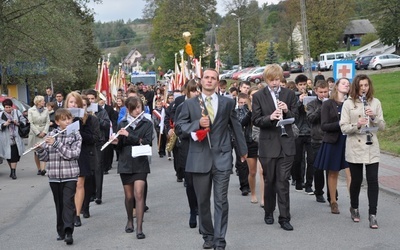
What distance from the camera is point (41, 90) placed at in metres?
44.9

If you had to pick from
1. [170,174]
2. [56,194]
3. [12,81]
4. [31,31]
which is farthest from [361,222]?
[12,81]

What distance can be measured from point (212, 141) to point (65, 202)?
2000 mm

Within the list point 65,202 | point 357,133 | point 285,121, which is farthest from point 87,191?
point 357,133

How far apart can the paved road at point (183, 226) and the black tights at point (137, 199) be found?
0.21 metres

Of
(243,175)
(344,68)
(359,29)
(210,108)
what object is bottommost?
(243,175)

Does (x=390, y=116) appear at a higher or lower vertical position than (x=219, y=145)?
lower

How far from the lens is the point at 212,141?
7066mm

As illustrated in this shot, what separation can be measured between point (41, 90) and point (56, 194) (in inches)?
1503

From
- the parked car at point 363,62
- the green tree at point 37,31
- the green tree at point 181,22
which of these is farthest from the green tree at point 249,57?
the green tree at point 37,31

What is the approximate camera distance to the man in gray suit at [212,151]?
23.1 feet

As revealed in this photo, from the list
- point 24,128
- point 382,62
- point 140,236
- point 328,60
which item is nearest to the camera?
point 140,236

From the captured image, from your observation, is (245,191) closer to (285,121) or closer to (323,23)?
(285,121)

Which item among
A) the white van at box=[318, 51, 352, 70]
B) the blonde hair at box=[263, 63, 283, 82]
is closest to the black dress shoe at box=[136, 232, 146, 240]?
the blonde hair at box=[263, 63, 283, 82]

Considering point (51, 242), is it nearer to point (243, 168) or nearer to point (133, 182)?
point (133, 182)
